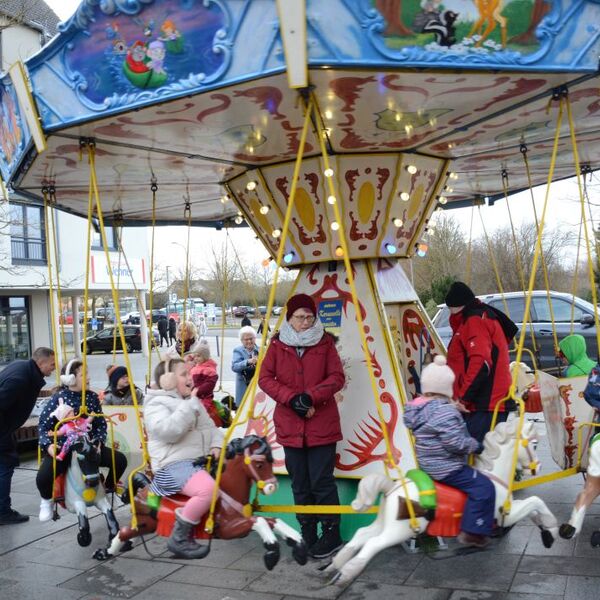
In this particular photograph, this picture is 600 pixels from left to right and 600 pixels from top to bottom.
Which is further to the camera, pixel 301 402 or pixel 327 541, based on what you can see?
pixel 327 541

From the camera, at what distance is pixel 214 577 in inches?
193

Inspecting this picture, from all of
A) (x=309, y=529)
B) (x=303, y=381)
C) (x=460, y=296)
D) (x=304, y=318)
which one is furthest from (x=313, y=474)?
(x=460, y=296)

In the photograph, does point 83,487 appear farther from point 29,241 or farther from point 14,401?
point 29,241

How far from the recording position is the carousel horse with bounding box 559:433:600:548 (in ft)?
14.8

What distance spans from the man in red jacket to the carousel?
0.41 m

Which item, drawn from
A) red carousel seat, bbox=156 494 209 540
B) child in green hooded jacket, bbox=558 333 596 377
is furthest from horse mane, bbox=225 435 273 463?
child in green hooded jacket, bbox=558 333 596 377

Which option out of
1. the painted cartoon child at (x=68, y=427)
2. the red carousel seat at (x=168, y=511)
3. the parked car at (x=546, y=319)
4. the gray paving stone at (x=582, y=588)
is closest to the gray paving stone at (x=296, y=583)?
the red carousel seat at (x=168, y=511)

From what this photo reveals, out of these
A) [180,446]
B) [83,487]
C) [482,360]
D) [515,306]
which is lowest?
[83,487]

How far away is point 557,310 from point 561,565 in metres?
9.31

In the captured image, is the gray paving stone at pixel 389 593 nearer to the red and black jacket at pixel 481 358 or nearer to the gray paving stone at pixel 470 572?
the gray paving stone at pixel 470 572

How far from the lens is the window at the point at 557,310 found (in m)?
13.2

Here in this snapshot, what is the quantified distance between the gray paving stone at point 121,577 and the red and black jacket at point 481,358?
2464mm

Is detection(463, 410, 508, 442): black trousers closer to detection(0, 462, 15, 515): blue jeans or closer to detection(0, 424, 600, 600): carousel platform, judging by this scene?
detection(0, 424, 600, 600): carousel platform

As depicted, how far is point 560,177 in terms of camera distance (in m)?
8.19
